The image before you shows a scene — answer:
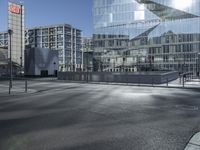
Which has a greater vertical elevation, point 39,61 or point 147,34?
point 147,34

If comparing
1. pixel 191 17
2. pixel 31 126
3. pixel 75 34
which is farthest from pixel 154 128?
pixel 75 34

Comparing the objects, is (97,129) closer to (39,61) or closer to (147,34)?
(39,61)

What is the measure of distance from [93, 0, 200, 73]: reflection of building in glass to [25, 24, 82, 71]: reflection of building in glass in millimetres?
49285

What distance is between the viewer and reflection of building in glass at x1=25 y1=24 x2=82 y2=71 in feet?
483

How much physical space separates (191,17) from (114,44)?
26.7 metres

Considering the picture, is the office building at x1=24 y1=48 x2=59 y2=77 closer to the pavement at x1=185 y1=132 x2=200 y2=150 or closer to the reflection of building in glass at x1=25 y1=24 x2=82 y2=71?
the pavement at x1=185 y1=132 x2=200 y2=150

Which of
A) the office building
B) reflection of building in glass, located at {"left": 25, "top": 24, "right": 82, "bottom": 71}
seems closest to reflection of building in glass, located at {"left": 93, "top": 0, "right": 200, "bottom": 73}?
the office building

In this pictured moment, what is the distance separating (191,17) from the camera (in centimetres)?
8488

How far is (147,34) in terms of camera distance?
299 feet

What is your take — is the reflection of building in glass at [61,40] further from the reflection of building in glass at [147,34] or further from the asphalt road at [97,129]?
the asphalt road at [97,129]

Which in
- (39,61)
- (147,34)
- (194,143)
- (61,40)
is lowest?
(194,143)

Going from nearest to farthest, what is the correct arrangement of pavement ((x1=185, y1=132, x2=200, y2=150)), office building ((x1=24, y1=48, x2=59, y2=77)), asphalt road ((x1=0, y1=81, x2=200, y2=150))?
pavement ((x1=185, y1=132, x2=200, y2=150))
asphalt road ((x1=0, y1=81, x2=200, y2=150))
office building ((x1=24, y1=48, x2=59, y2=77))

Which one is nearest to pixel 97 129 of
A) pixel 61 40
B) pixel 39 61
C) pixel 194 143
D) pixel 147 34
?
pixel 194 143

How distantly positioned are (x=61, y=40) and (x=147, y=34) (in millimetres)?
68000
